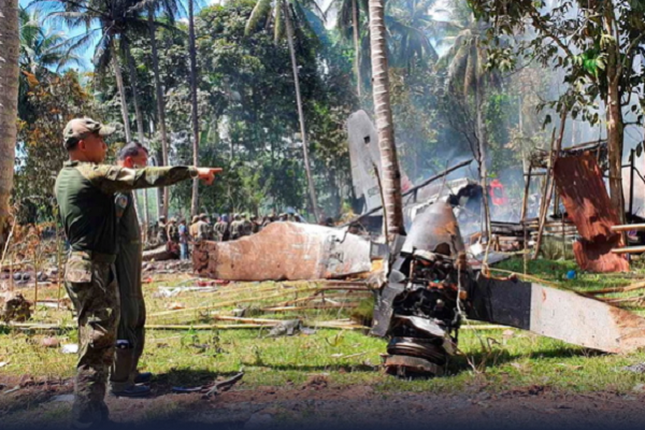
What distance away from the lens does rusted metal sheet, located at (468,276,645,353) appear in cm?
464

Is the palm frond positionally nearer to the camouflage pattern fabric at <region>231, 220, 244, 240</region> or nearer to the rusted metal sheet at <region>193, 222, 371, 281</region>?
the camouflage pattern fabric at <region>231, 220, 244, 240</region>

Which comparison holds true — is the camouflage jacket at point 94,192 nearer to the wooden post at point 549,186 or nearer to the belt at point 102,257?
the belt at point 102,257

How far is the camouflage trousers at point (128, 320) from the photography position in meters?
4.12

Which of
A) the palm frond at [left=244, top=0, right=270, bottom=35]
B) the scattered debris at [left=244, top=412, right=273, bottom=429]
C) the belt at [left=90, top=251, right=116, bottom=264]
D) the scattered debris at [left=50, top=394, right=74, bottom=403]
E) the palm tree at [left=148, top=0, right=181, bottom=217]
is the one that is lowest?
the scattered debris at [left=50, top=394, right=74, bottom=403]

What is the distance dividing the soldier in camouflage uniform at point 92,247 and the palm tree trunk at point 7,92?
3.44 metres

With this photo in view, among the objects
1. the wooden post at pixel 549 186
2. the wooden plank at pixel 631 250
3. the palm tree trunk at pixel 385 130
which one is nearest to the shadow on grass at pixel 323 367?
the wooden plank at pixel 631 250

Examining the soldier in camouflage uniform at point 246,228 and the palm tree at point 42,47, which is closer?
the soldier in camouflage uniform at point 246,228

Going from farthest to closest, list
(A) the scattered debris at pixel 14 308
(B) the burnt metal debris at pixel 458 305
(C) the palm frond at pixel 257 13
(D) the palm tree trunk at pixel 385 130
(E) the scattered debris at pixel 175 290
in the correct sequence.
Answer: (C) the palm frond at pixel 257 13
(E) the scattered debris at pixel 175 290
(D) the palm tree trunk at pixel 385 130
(A) the scattered debris at pixel 14 308
(B) the burnt metal debris at pixel 458 305

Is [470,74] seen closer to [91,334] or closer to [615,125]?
[615,125]

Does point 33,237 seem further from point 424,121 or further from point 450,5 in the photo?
point 450,5

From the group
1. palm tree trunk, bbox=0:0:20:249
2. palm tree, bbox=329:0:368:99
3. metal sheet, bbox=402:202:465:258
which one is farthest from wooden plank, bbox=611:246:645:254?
palm tree, bbox=329:0:368:99

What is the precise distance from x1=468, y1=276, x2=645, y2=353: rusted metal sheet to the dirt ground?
0.87 m

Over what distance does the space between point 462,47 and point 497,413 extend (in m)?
35.8

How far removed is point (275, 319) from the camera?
22.0 feet
